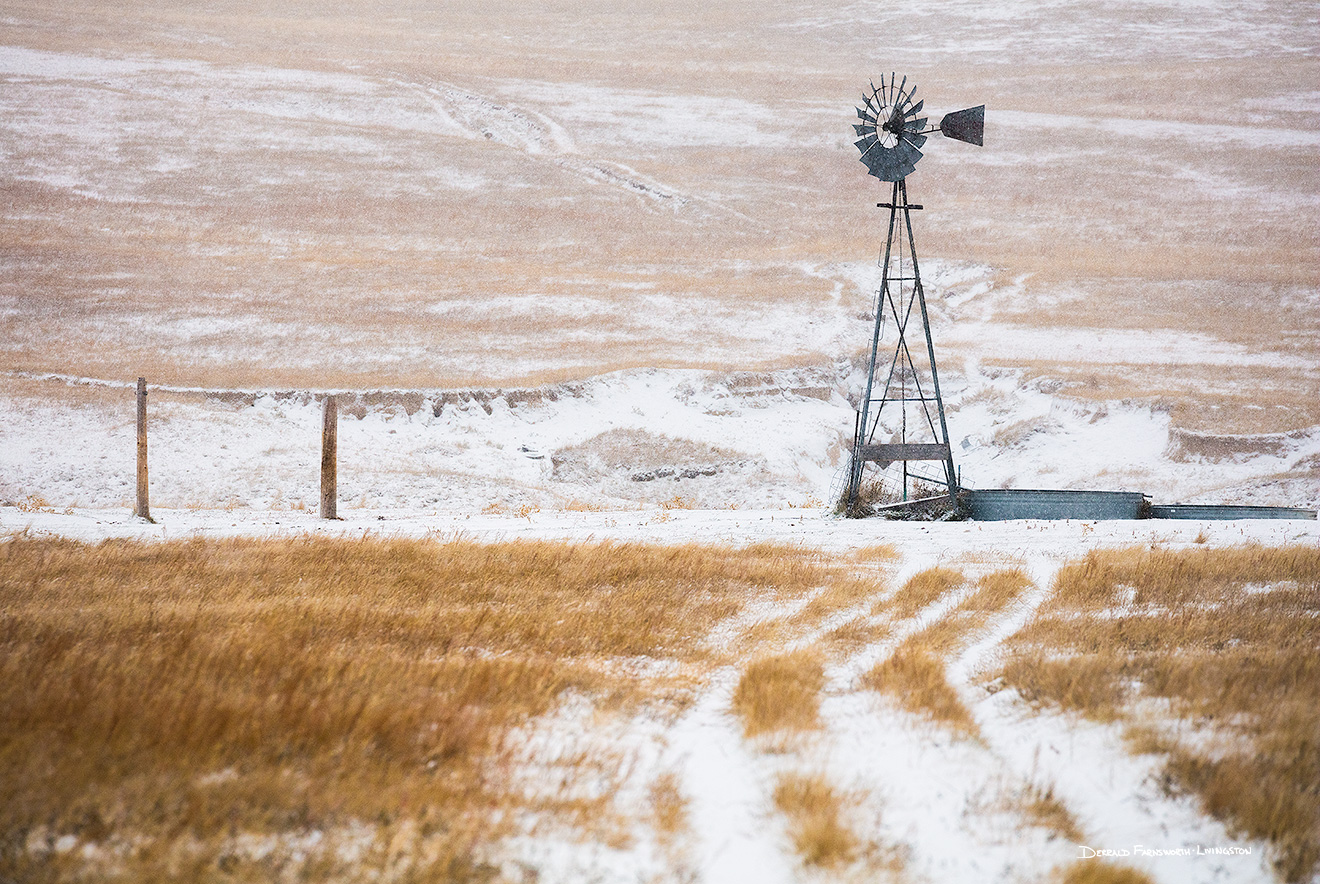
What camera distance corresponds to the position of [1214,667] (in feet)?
20.2

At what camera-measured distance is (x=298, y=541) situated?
10.8 m

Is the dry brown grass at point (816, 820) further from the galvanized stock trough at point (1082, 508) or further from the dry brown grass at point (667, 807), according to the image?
the galvanized stock trough at point (1082, 508)

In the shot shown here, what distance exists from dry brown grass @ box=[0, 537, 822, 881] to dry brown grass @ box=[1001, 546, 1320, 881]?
9.31 ft

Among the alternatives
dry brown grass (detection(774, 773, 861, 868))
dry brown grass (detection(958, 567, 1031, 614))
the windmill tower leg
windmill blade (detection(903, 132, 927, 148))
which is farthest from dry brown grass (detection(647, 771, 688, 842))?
windmill blade (detection(903, 132, 927, 148))

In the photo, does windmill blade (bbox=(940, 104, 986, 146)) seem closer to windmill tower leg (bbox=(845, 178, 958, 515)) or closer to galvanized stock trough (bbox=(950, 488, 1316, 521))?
windmill tower leg (bbox=(845, 178, 958, 515))

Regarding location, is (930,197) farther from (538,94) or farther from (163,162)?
(163,162)

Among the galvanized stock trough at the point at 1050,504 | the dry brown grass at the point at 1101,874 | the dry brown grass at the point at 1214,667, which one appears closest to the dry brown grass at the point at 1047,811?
the dry brown grass at the point at 1101,874

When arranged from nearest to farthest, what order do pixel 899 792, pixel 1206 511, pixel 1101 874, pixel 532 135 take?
pixel 1101 874 < pixel 899 792 < pixel 1206 511 < pixel 532 135

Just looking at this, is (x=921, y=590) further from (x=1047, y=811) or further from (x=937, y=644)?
(x=1047, y=811)

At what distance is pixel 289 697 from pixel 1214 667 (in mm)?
6094

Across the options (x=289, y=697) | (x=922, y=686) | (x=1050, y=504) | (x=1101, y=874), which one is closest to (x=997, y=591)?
(x=922, y=686)

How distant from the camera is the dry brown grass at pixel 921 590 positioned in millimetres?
8570

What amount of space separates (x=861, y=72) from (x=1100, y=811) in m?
84.9

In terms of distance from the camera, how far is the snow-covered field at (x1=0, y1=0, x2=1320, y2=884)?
216 inches
